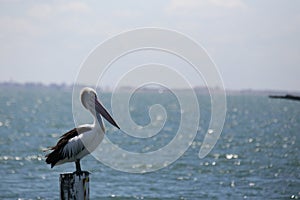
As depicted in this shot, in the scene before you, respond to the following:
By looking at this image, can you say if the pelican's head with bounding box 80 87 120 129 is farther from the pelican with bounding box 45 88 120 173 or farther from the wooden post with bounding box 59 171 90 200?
the wooden post with bounding box 59 171 90 200

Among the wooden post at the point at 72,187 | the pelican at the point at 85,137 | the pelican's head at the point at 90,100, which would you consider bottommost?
the wooden post at the point at 72,187

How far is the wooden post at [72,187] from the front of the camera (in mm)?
8609

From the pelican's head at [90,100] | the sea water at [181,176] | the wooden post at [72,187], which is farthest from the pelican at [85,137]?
the sea water at [181,176]

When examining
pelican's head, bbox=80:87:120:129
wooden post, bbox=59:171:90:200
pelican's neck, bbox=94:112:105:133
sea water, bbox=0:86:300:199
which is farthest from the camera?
sea water, bbox=0:86:300:199

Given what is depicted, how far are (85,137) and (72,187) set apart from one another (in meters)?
1.48

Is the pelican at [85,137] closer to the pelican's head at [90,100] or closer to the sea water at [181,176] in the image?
the pelican's head at [90,100]

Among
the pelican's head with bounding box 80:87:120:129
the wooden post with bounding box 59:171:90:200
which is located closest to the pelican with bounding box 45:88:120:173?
the pelican's head with bounding box 80:87:120:129

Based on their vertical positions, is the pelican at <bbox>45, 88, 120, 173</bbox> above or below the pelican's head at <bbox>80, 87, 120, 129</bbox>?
below

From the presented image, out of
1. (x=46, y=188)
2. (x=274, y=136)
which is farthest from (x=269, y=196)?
(x=274, y=136)

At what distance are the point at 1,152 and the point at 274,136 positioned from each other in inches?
962

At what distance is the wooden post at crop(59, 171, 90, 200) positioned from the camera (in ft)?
28.2

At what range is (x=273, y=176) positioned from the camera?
2512 cm

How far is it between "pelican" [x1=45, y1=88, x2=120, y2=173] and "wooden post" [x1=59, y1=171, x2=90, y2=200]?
1.27m

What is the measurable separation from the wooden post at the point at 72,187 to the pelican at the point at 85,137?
1.27 metres
